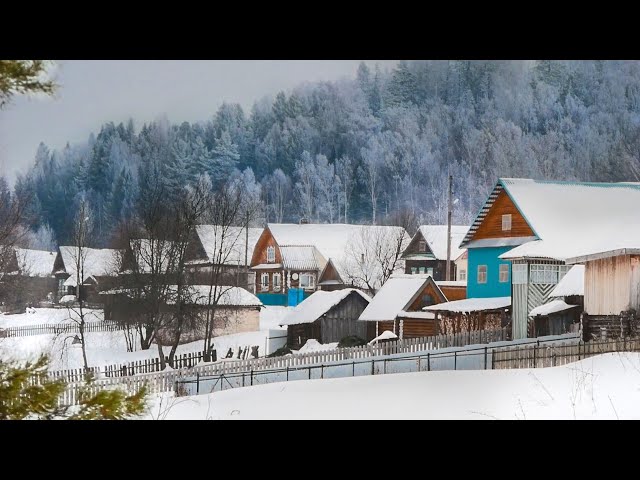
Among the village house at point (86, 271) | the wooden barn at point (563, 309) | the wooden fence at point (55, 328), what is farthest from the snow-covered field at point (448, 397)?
the village house at point (86, 271)

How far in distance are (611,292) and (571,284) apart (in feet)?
0.95

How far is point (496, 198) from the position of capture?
561cm

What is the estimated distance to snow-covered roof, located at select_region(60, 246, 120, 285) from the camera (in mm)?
5547

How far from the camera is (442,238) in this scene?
18.6ft

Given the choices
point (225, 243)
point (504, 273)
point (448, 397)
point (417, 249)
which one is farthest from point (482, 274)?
point (225, 243)

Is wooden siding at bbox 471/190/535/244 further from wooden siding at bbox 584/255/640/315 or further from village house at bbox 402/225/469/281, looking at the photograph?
wooden siding at bbox 584/255/640/315

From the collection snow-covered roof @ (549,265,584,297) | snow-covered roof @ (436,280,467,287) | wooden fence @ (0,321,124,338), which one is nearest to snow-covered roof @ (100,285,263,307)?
wooden fence @ (0,321,124,338)

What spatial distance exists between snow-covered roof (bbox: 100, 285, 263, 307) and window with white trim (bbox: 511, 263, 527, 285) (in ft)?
6.29

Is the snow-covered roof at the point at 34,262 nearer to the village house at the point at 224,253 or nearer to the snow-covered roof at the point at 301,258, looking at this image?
the village house at the point at 224,253

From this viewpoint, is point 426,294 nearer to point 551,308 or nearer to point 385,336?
point 385,336

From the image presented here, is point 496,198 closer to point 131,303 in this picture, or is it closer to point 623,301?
point 623,301

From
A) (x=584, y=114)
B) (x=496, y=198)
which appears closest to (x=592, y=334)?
(x=496, y=198)

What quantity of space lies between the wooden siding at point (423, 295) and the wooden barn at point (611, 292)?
0.98 metres
